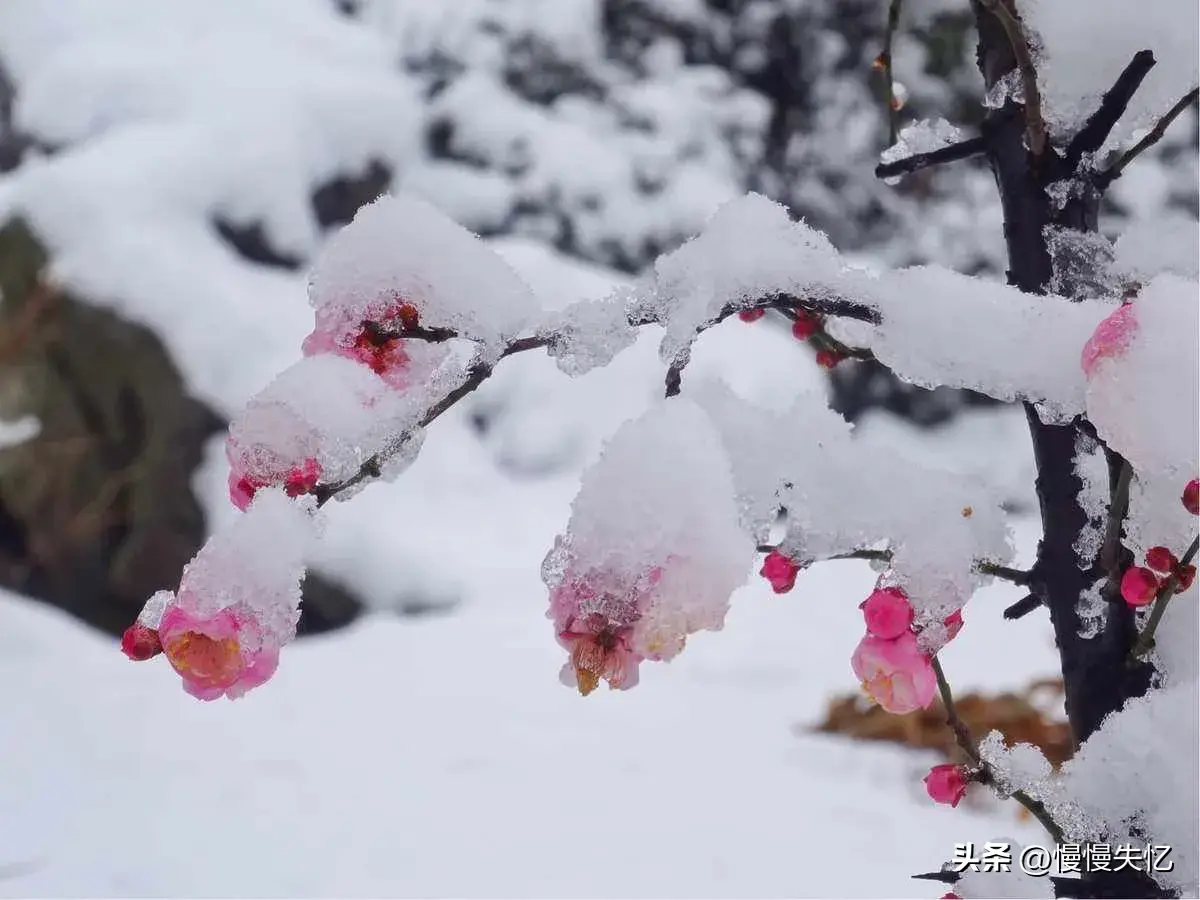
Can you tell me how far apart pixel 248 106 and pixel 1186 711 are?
3.70 m

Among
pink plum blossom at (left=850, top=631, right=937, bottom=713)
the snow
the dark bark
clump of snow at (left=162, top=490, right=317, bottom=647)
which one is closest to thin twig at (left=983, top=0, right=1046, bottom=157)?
the dark bark

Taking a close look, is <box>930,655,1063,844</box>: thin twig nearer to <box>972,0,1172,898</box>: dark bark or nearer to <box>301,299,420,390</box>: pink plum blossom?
<box>972,0,1172,898</box>: dark bark

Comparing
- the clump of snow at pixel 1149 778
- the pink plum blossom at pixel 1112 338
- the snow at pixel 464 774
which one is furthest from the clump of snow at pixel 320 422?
the snow at pixel 464 774

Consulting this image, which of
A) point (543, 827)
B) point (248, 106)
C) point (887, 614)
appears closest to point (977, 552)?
point (887, 614)

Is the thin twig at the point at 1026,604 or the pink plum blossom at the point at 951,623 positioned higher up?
the pink plum blossom at the point at 951,623

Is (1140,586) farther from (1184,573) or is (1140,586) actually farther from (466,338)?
(466,338)

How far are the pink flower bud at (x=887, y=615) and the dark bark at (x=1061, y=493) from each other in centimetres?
14

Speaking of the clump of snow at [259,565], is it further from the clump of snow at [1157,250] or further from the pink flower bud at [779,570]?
the clump of snow at [1157,250]

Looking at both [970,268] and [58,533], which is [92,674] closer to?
[58,533]

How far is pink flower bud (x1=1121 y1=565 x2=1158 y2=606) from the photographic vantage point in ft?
1.56

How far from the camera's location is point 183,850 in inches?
43.7

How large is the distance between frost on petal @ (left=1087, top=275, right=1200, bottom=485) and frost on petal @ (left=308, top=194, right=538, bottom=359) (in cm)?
31

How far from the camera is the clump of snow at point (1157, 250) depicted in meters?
0.64

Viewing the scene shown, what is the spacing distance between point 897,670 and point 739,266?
0.24 m
